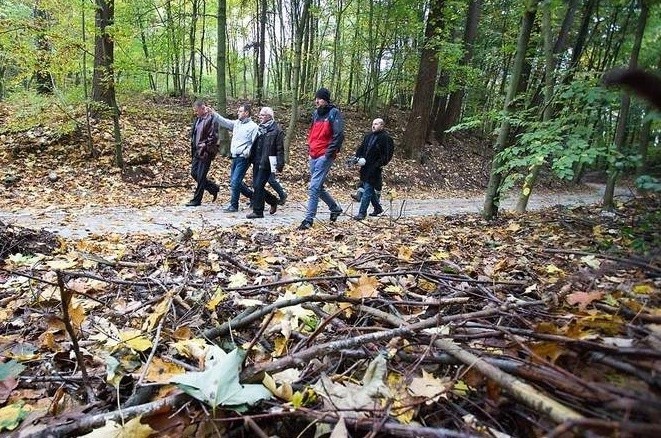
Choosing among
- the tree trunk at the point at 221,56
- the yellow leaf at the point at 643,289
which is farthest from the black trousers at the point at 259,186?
the yellow leaf at the point at 643,289

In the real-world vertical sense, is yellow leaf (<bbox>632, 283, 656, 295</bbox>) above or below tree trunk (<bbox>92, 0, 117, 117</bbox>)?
below

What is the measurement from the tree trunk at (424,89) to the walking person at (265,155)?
908cm

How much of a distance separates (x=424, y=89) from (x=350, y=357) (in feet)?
51.2

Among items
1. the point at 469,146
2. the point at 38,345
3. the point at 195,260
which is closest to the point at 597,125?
the point at 195,260

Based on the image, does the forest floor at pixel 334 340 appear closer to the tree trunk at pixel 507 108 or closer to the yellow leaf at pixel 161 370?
the yellow leaf at pixel 161 370

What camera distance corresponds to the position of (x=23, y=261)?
3504 mm

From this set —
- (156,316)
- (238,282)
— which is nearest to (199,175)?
(238,282)

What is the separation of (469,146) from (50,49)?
1724cm

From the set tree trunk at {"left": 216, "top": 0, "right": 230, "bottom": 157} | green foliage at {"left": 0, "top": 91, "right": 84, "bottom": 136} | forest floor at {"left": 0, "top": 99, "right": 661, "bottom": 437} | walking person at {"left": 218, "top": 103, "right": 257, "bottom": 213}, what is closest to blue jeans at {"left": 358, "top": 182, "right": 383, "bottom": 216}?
walking person at {"left": 218, "top": 103, "right": 257, "bottom": 213}

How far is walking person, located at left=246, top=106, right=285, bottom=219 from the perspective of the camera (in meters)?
7.74

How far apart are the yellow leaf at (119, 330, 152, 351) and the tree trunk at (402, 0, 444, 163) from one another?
14.8 m

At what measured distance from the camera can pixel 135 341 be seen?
5.95 ft

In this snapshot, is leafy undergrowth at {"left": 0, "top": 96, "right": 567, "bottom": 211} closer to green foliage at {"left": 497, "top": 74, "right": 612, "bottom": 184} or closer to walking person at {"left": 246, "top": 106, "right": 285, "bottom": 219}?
walking person at {"left": 246, "top": 106, "right": 285, "bottom": 219}

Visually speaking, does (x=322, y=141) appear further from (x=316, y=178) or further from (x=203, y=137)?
(x=203, y=137)
